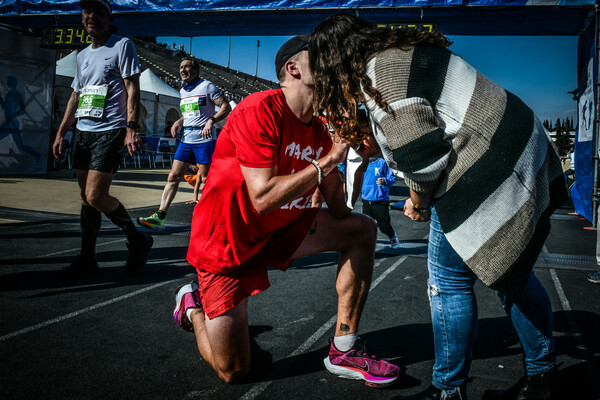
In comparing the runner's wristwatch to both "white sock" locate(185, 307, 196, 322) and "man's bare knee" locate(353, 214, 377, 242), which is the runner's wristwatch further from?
"white sock" locate(185, 307, 196, 322)

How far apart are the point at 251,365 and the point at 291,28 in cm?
790

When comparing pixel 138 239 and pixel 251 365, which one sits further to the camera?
pixel 138 239

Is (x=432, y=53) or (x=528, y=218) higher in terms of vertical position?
(x=432, y=53)

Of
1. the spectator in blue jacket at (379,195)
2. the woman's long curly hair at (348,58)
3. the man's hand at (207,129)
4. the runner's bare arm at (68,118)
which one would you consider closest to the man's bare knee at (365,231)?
the woman's long curly hair at (348,58)

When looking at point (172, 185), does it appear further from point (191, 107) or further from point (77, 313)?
point (77, 313)

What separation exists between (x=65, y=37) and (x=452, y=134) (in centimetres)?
1100

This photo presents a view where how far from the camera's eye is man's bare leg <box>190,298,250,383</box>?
2.02 metres

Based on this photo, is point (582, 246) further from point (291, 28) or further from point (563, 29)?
point (291, 28)

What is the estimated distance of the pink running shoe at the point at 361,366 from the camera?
2.04 m

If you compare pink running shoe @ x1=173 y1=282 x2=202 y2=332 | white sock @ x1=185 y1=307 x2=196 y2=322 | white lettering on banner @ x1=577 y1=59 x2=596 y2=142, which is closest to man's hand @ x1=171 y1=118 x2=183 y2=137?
pink running shoe @ x1=173 y1=282 x2=202 y2=332

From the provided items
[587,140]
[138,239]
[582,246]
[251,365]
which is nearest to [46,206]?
[138,239]

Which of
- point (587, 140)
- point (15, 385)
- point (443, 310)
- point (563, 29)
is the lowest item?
point (15, 385)

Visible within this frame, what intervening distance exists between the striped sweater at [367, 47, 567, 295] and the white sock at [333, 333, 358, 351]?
87cm

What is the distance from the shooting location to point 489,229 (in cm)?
146
